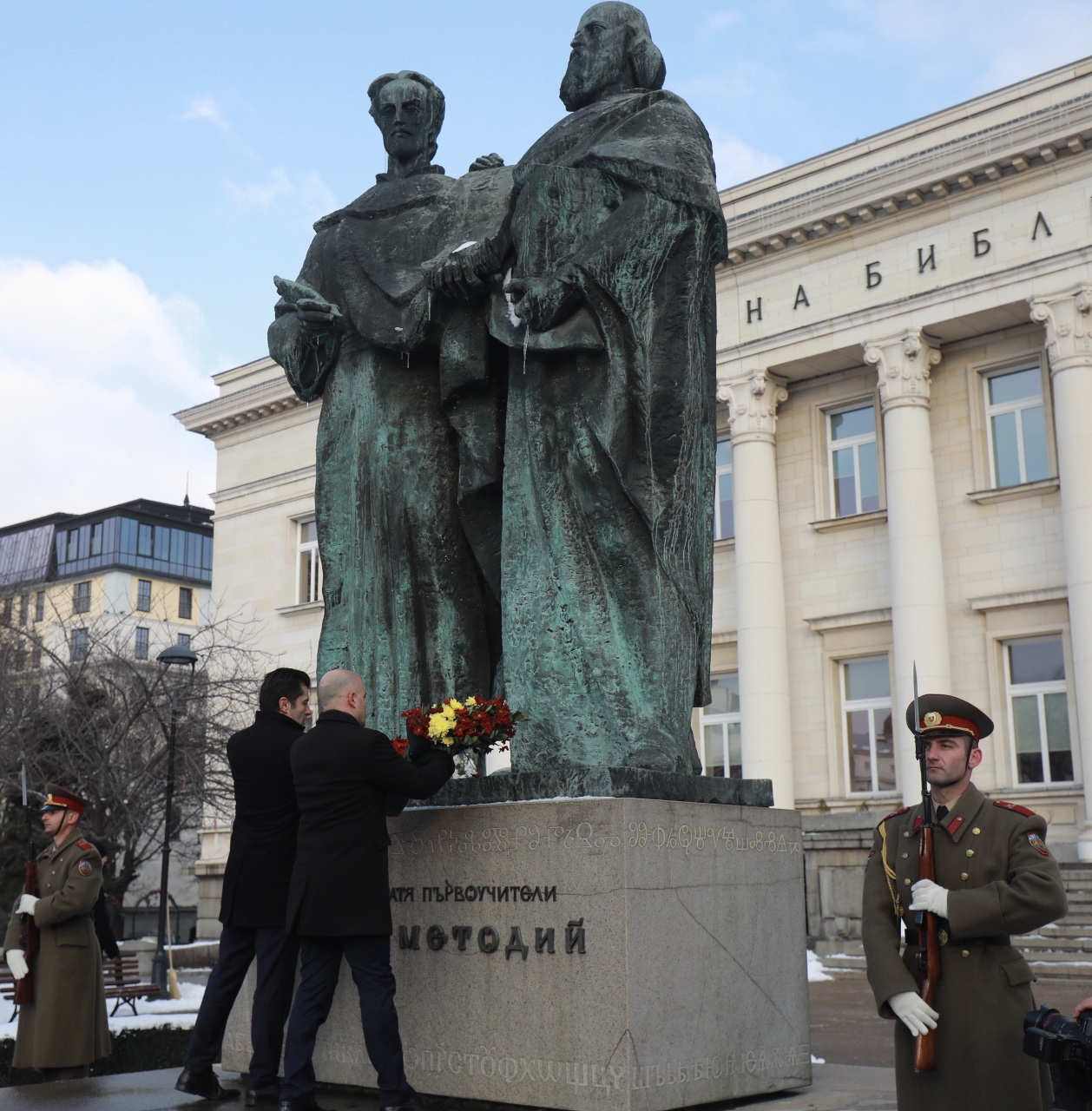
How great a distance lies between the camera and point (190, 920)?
51.4 m

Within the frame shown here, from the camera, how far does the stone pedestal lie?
4547 millimetres

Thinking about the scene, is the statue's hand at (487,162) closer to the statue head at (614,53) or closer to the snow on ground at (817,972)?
the statue head at (614,53)

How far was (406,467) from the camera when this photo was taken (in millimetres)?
6172

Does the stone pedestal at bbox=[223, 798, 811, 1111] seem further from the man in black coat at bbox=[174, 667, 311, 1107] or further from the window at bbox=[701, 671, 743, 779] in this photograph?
the window at bbox=[701, 671, 743, 779]

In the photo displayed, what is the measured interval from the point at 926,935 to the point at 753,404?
27784 millimetres

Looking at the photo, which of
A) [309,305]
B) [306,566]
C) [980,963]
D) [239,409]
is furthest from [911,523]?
[980,963]

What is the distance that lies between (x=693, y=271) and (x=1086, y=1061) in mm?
3292

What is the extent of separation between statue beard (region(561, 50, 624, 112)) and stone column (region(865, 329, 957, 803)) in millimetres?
22443

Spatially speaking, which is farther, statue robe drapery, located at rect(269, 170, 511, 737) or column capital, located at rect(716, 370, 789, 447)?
column capital, located at rect(716, 370, 789, 447)

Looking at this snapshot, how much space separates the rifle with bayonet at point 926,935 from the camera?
393 centimetres

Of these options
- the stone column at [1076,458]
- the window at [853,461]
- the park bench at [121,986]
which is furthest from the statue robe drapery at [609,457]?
the window at [853,461]

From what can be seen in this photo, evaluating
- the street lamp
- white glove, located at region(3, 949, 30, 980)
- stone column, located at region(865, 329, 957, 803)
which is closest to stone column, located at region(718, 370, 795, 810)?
stone column, located at region(865, 329, 957, 803)

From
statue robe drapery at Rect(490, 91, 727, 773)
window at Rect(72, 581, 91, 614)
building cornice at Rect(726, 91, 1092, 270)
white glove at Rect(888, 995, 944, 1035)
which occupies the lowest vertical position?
white glove at Rect(888, 995, 944, 1035)

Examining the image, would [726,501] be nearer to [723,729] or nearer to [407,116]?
[723,729]
